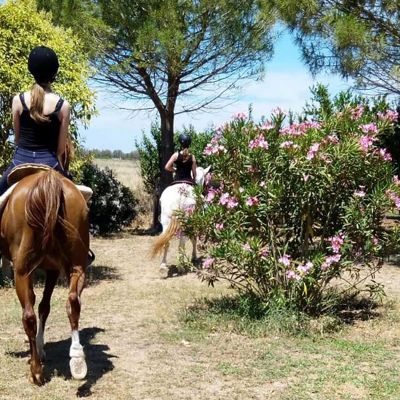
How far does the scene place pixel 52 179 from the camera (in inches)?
156

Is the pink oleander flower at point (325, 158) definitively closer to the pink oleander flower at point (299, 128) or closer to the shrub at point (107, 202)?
the pink oleander flower at point (299, 128)

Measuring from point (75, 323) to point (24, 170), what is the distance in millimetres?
1150

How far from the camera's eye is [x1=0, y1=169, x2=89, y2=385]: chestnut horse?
3.89 metres

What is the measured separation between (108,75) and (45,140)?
861 cm

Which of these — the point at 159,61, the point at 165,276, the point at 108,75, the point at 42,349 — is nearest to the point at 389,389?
the point at 42,349

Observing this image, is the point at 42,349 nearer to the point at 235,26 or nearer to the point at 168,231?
the point at 168,231

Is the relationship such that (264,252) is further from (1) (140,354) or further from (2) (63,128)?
(2) (63,128)

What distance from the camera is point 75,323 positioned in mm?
4059

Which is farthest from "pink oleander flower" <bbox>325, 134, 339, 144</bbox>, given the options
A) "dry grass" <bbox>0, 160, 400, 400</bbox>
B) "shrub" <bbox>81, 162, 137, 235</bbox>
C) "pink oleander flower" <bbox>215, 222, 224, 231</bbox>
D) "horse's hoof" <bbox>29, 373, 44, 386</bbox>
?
"shrub" <bbox>81, 162, 137, 235</bbox>

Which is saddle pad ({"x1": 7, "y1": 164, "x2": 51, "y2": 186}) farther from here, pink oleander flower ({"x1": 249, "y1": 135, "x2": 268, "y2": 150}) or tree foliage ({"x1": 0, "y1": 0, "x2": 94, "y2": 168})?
tree foliage ({"x1": 0, "y1": 0, "x2": 94, "y2": 168})

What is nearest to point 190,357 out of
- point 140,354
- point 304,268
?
point 140,354

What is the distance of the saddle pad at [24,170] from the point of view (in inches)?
167

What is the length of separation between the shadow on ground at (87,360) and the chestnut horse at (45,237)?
237mm

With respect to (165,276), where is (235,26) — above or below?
above
